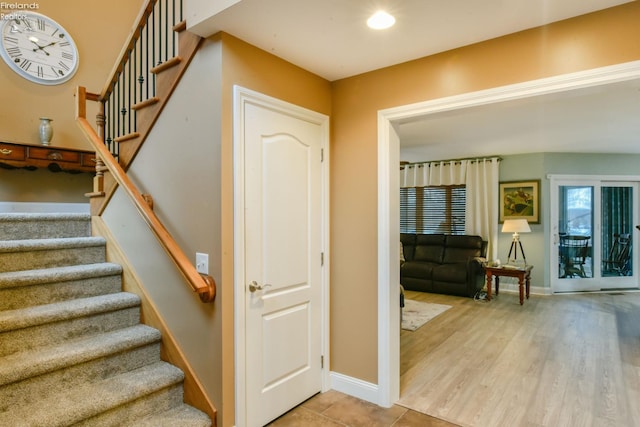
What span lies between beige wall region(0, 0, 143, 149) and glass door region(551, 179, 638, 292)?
7.13m

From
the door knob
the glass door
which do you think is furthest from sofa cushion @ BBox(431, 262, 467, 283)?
the door knob

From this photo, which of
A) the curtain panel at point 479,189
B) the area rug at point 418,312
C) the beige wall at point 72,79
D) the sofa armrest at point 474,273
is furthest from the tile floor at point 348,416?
the curtain panel at point 479,189

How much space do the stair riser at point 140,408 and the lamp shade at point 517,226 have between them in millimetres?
5600

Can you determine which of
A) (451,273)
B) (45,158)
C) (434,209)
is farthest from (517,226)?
(45,158)

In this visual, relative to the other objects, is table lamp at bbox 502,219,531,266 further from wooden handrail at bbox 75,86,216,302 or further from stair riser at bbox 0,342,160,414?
stair riser at bbox 0,342,160,414

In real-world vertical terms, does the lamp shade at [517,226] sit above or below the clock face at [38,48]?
below

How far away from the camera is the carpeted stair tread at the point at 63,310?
77.7 inches

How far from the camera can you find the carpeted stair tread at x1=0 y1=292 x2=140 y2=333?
6.47 ft

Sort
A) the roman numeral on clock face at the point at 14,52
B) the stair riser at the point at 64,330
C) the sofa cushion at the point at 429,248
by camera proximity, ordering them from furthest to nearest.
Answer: the sofa cushion at the point at 429,248 < the roman numeral on clock face at the point at 14,52 < the stair riser at the point at 64,330

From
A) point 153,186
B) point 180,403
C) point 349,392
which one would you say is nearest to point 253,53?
point 153,186

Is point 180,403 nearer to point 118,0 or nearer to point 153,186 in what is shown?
point 153,186

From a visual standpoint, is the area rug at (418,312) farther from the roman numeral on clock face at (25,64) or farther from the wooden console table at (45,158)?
the roman numeral on clock face at (25,64)

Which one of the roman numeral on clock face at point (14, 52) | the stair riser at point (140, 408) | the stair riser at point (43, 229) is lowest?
the stair riser at point (140, 408)

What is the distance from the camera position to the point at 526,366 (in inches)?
128
